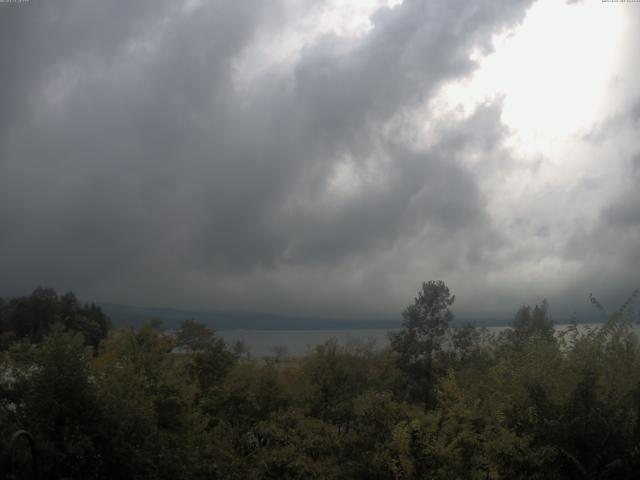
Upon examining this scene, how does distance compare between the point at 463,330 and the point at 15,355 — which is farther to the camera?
the point at 463,330

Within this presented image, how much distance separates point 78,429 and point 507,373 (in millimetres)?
13504

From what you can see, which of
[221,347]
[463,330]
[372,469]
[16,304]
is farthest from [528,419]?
[16,304]

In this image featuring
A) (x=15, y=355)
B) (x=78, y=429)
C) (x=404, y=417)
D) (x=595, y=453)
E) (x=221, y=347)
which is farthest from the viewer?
(x=221, y=347)

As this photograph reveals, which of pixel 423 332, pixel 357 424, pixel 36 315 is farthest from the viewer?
pixel 36 315

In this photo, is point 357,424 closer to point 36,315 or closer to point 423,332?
point 423,332

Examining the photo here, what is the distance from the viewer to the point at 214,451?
62.0 feet

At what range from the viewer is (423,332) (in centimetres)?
4047

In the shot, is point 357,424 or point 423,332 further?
point 423,332

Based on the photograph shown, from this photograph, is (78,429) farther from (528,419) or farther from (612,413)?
(612,413)

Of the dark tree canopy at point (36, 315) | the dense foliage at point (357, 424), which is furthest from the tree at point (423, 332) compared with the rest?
the dark tree canopy at point (36, 315)

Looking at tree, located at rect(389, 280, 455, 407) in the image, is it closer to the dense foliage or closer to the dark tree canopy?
the dense foliage

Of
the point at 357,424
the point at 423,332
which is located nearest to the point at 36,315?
the point at 423,332

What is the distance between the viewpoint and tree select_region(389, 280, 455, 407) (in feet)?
131

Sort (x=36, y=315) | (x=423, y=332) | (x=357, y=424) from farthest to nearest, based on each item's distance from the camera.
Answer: (x=36, y=315), (x=423, y=332), (x=357, y=424)
